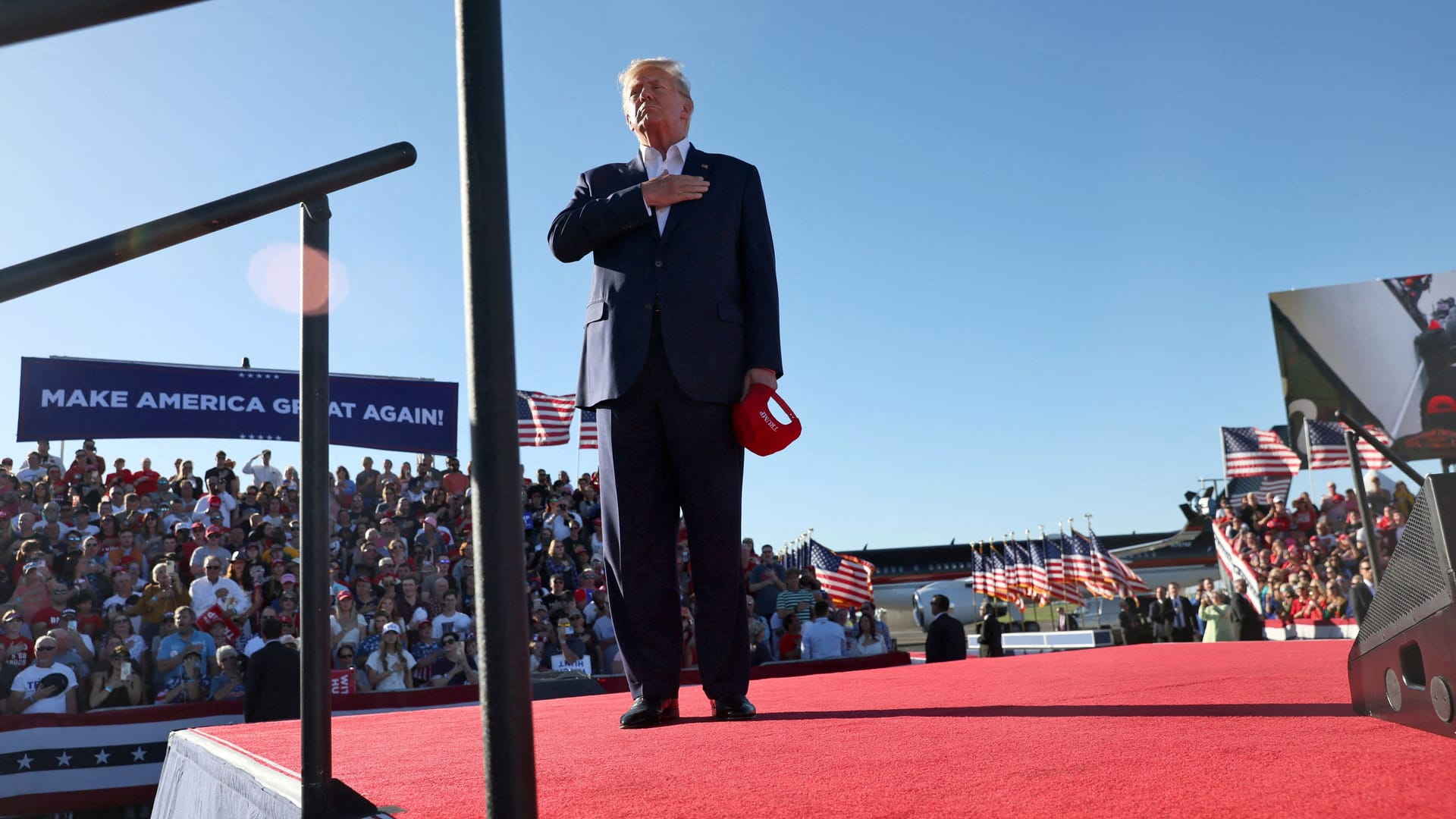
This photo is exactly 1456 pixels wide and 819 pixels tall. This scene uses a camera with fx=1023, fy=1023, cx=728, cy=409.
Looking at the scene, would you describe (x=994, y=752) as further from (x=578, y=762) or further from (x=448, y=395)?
(x=448, y=395)

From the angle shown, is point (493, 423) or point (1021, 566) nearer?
point (493, 423)

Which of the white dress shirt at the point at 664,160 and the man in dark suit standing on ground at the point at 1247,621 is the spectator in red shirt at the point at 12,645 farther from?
the man in dark suit standing on ground at the point at 1247,621

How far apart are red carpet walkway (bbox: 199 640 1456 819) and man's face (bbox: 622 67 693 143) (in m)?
1.49

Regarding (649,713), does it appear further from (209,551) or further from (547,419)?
(547,419)

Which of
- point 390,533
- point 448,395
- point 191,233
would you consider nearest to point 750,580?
point 390,533

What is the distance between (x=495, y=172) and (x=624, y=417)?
1.66 meters

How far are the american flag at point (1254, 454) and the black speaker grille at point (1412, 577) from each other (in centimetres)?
2471

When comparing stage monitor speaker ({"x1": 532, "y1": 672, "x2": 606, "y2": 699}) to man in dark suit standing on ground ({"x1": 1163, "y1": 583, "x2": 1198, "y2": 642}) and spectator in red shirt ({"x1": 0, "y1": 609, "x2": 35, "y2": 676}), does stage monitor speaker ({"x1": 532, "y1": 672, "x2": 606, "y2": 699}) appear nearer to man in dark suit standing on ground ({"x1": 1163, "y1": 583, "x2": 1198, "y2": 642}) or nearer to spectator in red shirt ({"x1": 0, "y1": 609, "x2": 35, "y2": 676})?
spectator in red shirt ({"x1": 0, "y1": 609, "x2": 35, "y2": 676})

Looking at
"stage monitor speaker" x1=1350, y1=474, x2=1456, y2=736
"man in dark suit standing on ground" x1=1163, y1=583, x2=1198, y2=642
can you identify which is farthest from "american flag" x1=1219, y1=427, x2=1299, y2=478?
"stage monitor speaker" x1=1350, y1=474, x2=1456, y2=736

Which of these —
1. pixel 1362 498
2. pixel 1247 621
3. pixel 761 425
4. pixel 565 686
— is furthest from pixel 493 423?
pixel 1247 621

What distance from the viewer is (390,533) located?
10.0 metres

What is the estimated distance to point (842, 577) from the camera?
1573cm

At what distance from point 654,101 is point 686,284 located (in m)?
0.50

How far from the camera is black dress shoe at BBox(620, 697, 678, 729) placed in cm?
236
